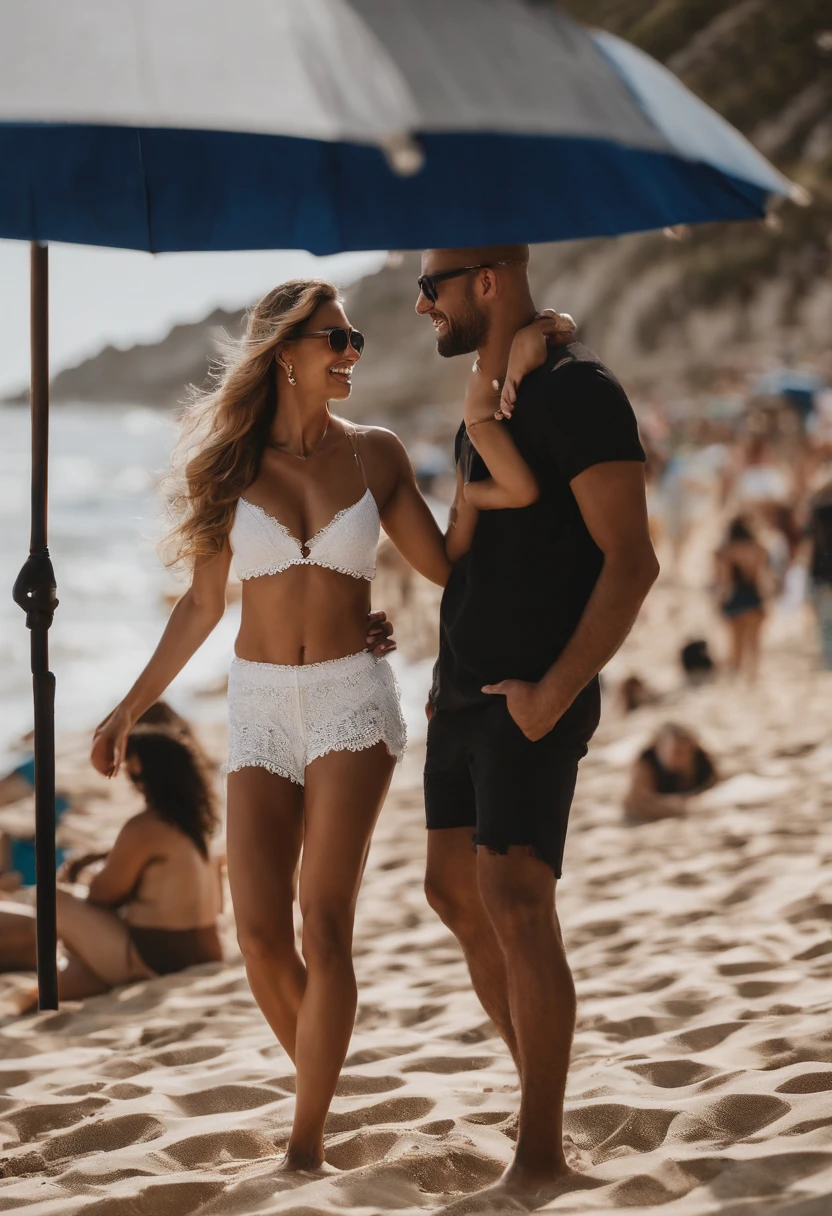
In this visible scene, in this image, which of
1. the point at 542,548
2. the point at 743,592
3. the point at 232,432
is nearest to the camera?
the point at 542,548

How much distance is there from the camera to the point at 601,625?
2672mm

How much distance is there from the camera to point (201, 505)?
10.3 feet

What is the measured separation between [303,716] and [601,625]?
29.3 inches

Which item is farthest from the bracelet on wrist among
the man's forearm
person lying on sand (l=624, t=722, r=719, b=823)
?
person lying on sand (l=624, t=722, r=719, b=823)

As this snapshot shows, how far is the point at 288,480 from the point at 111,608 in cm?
1776

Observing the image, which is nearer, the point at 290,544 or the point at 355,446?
the point at 290,544

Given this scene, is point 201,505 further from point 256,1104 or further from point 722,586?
point 722,586

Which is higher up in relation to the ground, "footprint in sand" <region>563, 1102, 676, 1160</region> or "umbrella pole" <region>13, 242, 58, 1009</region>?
"umbrella pole" <region>13, 242, 58, 1009</region>

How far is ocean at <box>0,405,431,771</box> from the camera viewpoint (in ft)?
40.1

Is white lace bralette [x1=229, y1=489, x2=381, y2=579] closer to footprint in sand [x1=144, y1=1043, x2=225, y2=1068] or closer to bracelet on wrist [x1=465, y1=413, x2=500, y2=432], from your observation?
bracelet on wrist [x1=465, y1=413, x2=500, y2=432]

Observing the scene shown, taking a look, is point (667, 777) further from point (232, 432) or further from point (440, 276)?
point (440, 276)

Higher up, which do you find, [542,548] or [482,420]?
[482,420]

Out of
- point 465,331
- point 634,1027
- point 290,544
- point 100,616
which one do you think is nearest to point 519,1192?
point 634,1027

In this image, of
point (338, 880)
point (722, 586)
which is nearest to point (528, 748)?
point (338, 880)
